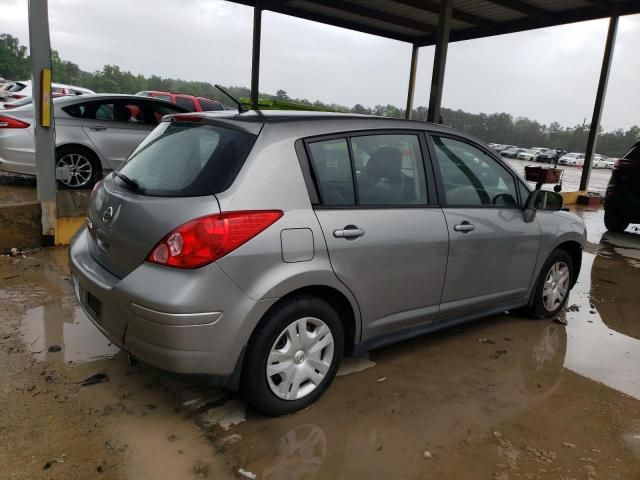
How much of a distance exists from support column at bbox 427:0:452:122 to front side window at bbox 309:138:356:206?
7.96 m

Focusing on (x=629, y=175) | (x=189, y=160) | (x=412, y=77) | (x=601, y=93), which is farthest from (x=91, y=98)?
(x=412, y=77)

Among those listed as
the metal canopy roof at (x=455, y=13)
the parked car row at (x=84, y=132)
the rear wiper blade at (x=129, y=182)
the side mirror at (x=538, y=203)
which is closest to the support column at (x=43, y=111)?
the parked car row at (x=84, y=132)

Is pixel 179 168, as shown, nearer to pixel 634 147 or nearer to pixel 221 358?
pixel 221 358

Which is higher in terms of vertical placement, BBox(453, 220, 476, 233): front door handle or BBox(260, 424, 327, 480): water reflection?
BBox(453, 220, 476, 233): front door handle

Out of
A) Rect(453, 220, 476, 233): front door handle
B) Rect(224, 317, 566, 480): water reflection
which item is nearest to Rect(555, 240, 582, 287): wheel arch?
Rect(224, 317, 566, 480): water reflection

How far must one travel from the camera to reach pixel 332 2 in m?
11.8

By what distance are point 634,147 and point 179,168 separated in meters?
7.66

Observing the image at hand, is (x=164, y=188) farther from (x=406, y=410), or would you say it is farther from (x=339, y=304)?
(x=406, y=410)

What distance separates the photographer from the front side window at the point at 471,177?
3324 millimetres

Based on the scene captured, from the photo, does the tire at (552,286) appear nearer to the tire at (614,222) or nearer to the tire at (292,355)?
the tire at (292,355)

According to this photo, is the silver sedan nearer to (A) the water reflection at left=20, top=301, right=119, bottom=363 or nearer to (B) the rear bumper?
(A) the water reflection at left=20, top=301, right=119, bottom=363

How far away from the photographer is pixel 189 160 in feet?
8.63

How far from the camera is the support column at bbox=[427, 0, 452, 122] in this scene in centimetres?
A: 959

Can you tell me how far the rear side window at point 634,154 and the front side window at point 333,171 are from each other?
22.3 ft
